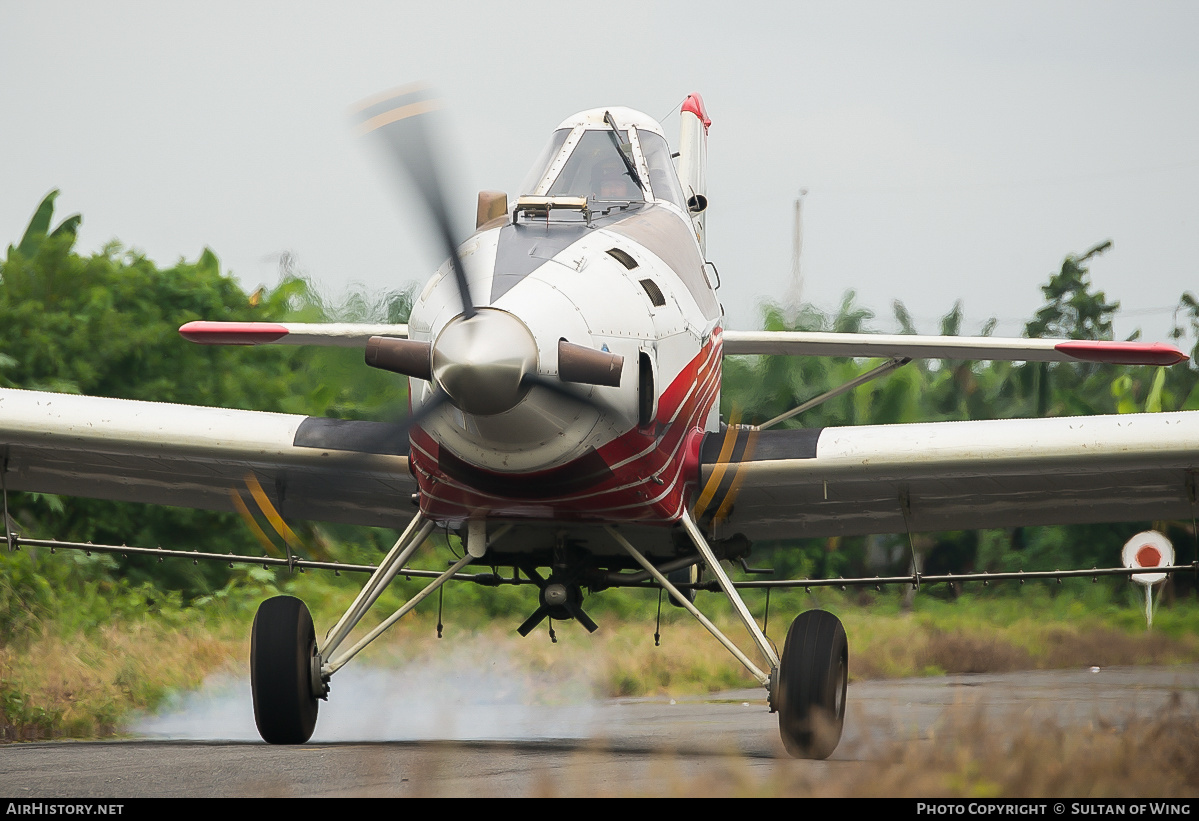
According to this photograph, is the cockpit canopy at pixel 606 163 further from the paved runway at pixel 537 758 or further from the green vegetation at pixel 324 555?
the green vegetation at pixel 324 555

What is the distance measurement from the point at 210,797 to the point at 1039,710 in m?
6.35

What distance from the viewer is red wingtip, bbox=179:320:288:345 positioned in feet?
32.6

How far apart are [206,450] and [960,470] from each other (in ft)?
16.4

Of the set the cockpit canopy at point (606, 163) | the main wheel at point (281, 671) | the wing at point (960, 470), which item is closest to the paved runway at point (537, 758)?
the main wheel at point (281, 671)

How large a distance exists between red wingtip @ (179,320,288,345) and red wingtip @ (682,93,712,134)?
5.74m

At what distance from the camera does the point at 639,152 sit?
9516 millimetres

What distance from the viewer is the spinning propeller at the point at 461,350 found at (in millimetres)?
6383

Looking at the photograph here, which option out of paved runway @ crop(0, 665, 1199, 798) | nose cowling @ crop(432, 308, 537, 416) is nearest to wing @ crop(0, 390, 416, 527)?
nose cowling @ crop(432, 308, 537, 416)

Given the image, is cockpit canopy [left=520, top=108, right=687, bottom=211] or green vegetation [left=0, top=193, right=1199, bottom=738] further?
green vegetation [left=0, top=193, right=1199, bottom=738]

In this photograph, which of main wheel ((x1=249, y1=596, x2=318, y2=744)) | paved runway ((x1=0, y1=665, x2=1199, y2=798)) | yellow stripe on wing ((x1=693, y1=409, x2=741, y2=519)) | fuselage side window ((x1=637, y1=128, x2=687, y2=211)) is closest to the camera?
paved runway ((x1=0, y1=665, x2=1199, y2=798))

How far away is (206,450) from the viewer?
9133 millimetres

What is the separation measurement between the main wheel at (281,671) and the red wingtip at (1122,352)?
18.5ft

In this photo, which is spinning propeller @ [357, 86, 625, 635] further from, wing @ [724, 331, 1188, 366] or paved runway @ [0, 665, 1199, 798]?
wing @ [724, 331, 1188, 366]

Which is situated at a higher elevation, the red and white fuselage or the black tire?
the red and white fuselage
